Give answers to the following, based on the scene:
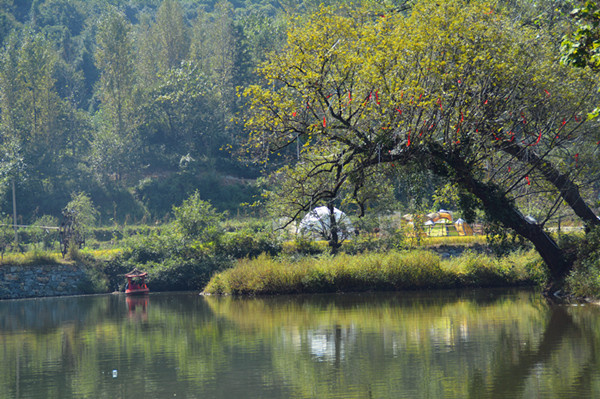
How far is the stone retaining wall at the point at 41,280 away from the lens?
128ft

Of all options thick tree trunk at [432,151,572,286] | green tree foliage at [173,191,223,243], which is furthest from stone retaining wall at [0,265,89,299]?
thick tree trunk at [432,151,572,286]

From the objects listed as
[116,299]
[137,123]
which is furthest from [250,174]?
[116,299]

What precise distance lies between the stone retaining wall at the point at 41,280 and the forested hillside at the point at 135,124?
2110 cm

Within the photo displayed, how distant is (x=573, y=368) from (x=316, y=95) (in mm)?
12490

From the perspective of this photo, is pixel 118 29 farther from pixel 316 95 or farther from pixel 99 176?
pixel 316 95

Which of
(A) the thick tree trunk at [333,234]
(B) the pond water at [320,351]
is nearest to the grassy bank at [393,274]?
(B) the pond water at [320,351]

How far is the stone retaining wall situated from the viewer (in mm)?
39062

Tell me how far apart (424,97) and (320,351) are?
9.73m

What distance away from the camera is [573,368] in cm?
1286

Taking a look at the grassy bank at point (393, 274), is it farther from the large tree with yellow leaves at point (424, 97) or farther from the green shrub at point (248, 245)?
the green shrub at point (248, 245)

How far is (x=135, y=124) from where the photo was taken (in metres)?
72.1

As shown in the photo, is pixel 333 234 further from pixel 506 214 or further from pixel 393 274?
pixel 506 214

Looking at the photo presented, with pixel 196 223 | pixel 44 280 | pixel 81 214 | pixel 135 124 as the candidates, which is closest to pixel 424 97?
pixel 196 223

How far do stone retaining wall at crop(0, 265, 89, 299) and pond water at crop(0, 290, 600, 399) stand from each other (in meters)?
13.1
